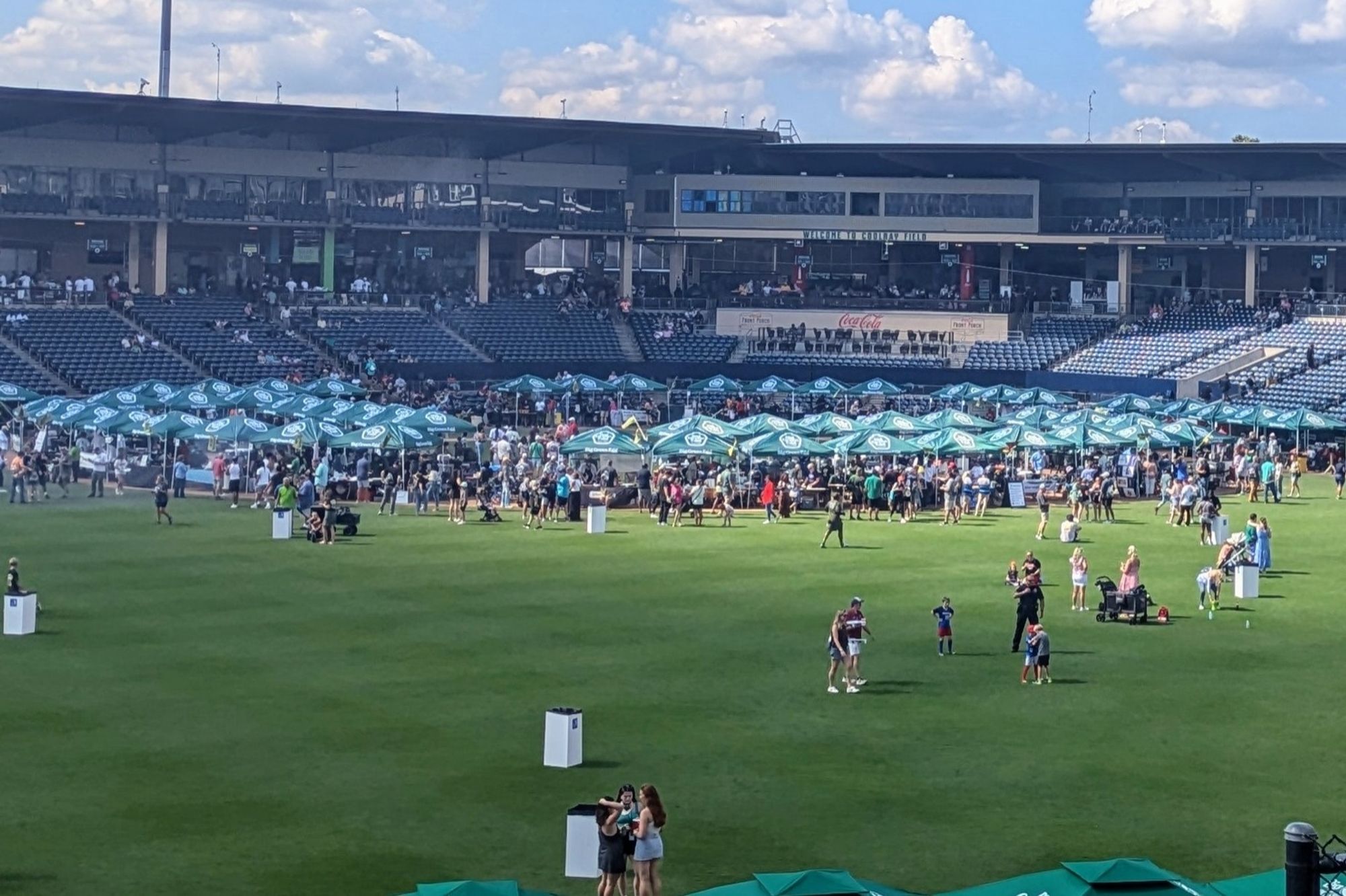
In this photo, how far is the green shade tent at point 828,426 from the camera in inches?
2371

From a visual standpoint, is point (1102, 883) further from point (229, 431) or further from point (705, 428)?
point (229, 431)

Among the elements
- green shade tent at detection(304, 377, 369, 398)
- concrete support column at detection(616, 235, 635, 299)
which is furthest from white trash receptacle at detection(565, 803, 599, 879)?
concrete support column at detection(616, 235, 635, 299)

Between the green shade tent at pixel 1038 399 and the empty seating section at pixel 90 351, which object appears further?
the empty seating section at pixel 90 351

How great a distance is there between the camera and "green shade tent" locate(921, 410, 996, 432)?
61469mm

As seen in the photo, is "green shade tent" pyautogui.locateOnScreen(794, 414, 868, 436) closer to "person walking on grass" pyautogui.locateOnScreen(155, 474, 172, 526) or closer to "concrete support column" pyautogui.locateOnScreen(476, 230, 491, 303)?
"person walking on grass" pyautogui.locateOnScreen(155, 474, 172, 526)

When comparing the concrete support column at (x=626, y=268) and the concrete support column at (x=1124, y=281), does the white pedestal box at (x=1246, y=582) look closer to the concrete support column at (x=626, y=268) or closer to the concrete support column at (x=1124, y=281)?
the concrete support column at (x=1124, y=281)

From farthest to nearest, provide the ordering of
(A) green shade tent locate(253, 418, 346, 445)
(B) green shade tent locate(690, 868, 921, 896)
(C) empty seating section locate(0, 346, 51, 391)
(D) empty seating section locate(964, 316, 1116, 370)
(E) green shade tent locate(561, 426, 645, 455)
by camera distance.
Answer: (D) empty seating section locate(964, 316, 1116, 370) → (C) empty seating section locate(0, 346, 51, 391) → (A) green shade tent locate(253, 418, 346, 445) → (E) green shade tent locate(561, 426, 645, 455) → (B) green shade tent locate(690, 868, 921, 896)

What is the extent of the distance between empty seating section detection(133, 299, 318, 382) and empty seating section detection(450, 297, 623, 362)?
8953mm

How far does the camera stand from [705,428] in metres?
55.6

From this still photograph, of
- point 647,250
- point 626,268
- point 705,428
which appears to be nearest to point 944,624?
point 705,428

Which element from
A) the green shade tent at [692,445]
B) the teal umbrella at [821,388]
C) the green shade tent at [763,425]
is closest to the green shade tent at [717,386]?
the teal umbrella at [821,388]

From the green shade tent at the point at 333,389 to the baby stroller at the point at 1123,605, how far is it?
38.2m

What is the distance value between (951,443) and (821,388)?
22.0m

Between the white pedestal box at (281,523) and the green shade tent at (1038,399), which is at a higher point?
the green shade tent at (1038,399)
